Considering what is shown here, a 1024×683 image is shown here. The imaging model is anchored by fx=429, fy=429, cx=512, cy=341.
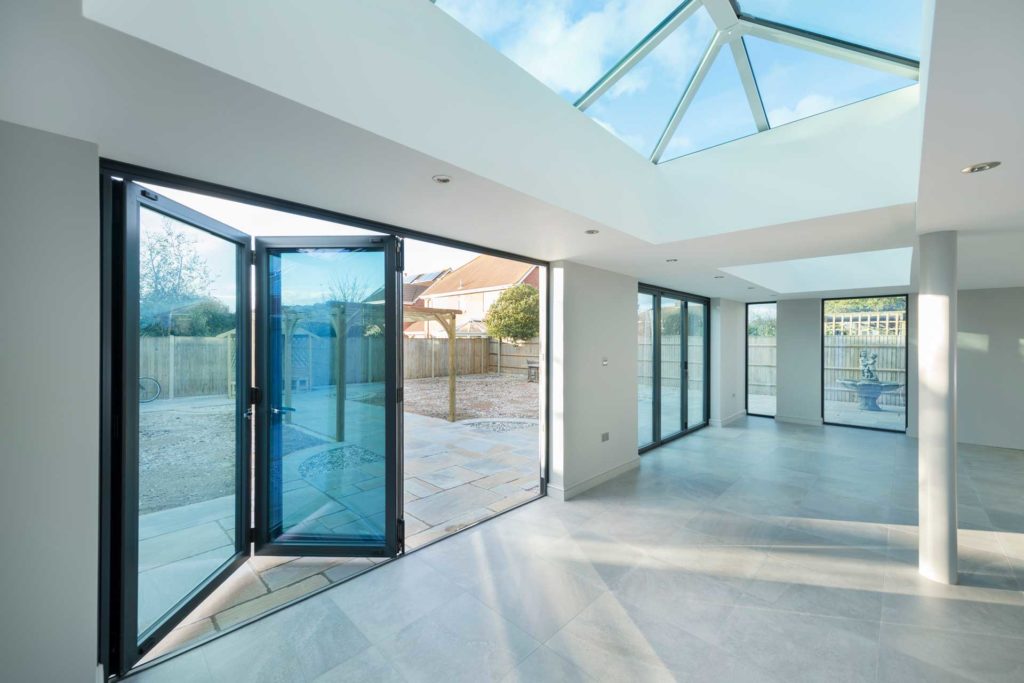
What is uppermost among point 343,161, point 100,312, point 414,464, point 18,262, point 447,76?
point 447,76

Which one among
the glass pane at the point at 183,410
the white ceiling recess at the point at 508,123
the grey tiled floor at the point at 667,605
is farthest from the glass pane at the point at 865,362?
the glass pane at the point at 183,410

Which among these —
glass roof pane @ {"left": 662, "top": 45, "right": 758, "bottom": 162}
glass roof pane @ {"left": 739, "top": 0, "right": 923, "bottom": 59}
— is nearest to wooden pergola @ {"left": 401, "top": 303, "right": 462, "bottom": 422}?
glass roof pane @ {"left": 662, "top": 45, "right": 758, "bottom": 162}

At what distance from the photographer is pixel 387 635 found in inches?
85.9

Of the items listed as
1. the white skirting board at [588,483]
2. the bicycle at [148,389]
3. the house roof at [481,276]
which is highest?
the house roof at [481,276]

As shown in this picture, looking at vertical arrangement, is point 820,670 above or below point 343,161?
below

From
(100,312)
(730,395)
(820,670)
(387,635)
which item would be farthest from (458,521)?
(730,395)

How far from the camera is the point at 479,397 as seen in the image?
411 inches

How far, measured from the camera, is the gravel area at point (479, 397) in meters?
8.67

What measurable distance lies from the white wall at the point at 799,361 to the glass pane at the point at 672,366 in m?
2.59

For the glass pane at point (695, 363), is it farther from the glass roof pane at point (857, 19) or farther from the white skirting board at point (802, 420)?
the glass roof pane at point (857, 19)

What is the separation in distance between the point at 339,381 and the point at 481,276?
13.7 meters

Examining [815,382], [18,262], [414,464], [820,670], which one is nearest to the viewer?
[18,262]

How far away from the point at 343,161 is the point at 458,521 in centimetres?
286

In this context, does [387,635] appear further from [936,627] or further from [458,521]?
[936,627]
